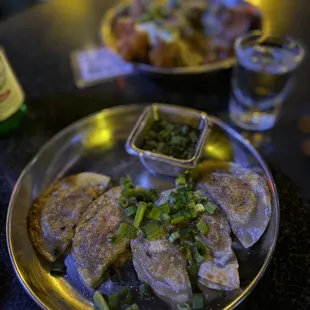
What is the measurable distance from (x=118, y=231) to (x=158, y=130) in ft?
1.20

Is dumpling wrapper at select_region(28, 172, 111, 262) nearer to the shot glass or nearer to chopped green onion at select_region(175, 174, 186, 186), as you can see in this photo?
chopped green onion at select_region(175, 174, 186, 186)

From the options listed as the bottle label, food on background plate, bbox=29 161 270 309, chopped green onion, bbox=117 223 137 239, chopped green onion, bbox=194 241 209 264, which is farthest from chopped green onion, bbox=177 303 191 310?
the bottle label

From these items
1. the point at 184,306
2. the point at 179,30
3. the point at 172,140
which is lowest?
the point at 184,306

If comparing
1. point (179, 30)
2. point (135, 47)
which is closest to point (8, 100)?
point (135, 47)

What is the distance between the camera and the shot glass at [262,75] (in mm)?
1297

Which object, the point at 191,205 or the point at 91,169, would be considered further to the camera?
the point at 91,169

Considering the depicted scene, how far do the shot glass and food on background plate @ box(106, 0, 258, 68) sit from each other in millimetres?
180

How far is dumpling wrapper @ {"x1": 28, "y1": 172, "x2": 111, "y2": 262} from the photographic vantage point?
1.05m

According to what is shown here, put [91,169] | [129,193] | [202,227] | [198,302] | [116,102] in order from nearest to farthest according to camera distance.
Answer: [198,302] < [202,227] < [129,193] < [91,169] < [116,102]

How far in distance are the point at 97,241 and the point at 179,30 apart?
96 cm

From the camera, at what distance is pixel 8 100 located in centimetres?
133

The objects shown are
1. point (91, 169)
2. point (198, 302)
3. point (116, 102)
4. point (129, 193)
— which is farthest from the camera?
point (116, 102)

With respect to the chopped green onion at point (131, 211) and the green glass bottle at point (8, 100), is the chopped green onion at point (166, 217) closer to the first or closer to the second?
the chopped green onion at point (131, 211)

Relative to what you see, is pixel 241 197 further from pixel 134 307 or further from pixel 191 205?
pixel 134 307
